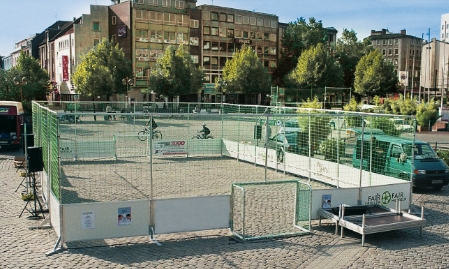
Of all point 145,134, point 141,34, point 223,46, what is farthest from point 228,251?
point 223,46

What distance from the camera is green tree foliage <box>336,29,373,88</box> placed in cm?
→ 8444

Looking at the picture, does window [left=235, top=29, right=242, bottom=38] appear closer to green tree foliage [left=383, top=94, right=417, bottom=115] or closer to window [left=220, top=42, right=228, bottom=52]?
window [left=220, top=42, right=228, bottom=52]

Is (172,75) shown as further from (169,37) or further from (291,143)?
(291,143)

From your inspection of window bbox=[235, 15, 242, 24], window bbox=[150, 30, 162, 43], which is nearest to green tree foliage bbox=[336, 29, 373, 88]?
window bbox=[235, 15, 242, 24]

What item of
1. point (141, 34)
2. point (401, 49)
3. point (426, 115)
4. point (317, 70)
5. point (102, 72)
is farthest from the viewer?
point (401, 49)

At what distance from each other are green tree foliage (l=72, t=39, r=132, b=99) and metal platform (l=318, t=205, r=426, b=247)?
48238mm

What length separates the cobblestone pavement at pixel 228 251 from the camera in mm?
9367

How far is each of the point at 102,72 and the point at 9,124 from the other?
30.5 m

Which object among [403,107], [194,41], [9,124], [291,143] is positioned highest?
[194,41]

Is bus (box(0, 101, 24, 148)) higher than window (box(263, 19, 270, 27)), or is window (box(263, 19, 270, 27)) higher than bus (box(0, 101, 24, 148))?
window (box(263, 19, 270, 27))

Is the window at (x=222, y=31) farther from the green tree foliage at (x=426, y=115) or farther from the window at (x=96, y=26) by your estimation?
the green tree foliage at (x=426, y=115)

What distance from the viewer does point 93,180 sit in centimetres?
1766

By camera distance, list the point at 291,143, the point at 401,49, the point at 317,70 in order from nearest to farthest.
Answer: the point at 291,143 < the point at 317,70 < the point at 401,49

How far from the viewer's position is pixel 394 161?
15594mm
